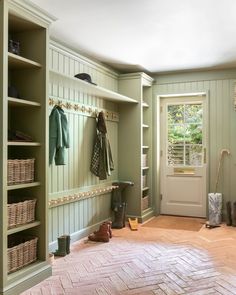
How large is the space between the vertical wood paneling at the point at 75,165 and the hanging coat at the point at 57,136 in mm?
204

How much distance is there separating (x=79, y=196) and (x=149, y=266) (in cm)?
131

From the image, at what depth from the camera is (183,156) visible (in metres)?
5.71


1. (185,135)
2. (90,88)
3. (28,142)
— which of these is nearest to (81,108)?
(90,88)

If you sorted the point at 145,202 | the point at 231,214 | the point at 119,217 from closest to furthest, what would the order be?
the point at 119,217
the point at 231,214
the point at 145,202

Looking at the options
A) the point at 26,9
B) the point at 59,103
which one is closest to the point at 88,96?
the point at 59,103

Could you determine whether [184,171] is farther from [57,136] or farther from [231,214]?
[57,136]

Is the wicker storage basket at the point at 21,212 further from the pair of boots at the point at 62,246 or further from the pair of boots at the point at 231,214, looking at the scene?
the pair of boots at the point at 231,214

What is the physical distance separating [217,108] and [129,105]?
142 centimetres

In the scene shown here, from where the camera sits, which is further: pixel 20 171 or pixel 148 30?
pixel 148 30

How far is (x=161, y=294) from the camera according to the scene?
2.62 m

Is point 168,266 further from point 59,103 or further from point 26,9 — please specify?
point 26,9

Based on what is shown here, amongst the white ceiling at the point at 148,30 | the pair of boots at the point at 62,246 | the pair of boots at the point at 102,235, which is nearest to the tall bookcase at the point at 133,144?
the white ceiling at the point at 148,30

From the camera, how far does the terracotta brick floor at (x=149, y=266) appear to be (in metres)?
2.73

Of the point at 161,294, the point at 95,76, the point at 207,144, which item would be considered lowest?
the point at 161,294
